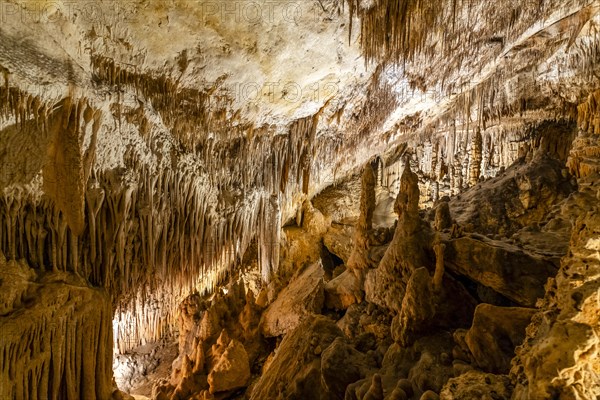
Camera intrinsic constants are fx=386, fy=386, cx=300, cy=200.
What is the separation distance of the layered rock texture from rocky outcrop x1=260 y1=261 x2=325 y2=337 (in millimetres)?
48

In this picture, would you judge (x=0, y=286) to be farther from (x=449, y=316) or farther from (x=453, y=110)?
(x=453, y=110)

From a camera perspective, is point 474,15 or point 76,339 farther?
point 76,339

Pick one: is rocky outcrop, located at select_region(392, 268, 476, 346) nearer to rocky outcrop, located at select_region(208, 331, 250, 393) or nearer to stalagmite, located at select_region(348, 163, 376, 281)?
stalagmite, located at select_region(348, 163, 376, 281)

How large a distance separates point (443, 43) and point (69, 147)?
442 cm

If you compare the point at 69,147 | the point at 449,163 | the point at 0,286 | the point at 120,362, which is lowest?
the point at 120,362

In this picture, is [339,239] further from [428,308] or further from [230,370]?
[428,308]

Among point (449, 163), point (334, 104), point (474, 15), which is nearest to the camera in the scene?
point (474, 15)

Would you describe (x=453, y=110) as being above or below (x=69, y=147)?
above

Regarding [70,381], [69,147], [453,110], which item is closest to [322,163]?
[453,110]

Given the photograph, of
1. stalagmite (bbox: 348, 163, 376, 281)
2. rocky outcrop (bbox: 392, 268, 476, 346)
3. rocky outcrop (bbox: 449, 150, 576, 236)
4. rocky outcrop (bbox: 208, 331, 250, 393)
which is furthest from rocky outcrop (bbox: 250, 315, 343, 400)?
rocky outcrop (bbox: 449, 150, 576, 236)

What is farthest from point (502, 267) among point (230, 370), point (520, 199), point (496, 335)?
point (230, 370)

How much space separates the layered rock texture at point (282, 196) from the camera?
119 inches

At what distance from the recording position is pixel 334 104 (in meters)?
5.83

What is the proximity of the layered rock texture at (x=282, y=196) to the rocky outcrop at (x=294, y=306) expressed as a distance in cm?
5
